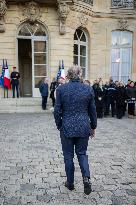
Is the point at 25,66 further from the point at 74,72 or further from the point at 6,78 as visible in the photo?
the point at 74,72

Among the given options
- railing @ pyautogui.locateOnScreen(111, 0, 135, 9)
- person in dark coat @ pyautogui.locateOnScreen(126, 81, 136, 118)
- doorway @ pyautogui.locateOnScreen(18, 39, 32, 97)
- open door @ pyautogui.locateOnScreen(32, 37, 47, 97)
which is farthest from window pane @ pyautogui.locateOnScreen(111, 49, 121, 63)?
person in dark coat @ pyautogui.locateOnScreen(126, 81, 136, 118)

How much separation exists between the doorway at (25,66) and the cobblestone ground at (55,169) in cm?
1035

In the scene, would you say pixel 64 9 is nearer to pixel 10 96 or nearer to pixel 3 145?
pixel 10 96

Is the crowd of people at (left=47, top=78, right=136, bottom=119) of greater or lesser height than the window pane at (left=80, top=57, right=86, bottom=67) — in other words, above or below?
below

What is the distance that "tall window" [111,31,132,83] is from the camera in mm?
20344

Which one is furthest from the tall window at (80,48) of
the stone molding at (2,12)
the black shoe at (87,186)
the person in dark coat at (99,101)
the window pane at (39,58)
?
the black shoe at (87,186)

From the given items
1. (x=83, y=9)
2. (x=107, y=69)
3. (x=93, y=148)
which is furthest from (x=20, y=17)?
(x=93, y=148)

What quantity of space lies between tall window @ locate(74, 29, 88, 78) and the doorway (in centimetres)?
349

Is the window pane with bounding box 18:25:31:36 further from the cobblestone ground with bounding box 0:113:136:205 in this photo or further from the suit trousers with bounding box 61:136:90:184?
the suit trousers with bounding box 61:136:90:184

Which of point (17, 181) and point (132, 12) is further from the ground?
point (132, 12)

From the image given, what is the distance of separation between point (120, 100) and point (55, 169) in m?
8.79

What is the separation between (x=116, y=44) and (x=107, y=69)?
168 centimetres

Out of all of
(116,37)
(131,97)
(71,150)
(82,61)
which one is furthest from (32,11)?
(71,150)

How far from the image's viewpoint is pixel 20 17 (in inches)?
680
